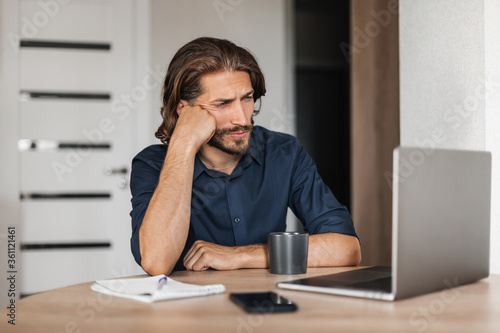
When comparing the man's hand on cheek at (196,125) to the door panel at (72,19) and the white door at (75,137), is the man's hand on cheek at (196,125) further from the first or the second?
the door panel at (72,19)

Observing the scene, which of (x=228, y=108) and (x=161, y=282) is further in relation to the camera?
(x=228, y=108)

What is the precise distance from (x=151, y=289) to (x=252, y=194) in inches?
31.5

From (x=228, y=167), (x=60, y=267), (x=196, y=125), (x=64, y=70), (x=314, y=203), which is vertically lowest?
(x=60, y=267)

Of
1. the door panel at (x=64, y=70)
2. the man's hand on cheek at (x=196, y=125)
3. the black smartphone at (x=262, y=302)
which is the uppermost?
the door panel at (x=64, y=70)

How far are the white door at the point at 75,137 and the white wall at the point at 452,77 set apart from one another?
6.03 ft

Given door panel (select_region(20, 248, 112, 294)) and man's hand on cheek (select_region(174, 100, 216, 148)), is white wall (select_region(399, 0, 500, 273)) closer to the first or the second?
man's hand on cheek (select_region(174, 100, 216, 148))

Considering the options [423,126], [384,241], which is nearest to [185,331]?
[423,126]

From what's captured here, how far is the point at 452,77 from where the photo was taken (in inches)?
71.3

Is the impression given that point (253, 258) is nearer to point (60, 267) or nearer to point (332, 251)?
point (332, 251)

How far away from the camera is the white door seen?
330 cm

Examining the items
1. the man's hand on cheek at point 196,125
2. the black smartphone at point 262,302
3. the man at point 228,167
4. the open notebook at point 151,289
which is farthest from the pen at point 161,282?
the man's hand on cheek at point 196,125

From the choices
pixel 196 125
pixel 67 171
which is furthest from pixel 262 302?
pixel 67 171

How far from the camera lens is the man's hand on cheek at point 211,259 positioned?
1388 millimetres

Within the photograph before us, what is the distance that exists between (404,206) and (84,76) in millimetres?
2836
